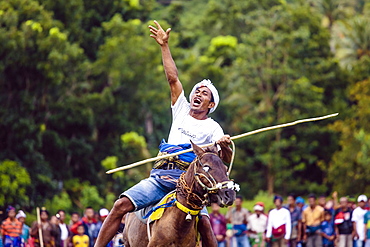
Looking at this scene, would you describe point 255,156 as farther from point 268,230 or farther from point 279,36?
point 268,230

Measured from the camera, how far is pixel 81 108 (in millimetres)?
39125

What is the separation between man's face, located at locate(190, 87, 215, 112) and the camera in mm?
10930

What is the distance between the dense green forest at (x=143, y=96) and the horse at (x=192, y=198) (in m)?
21.9

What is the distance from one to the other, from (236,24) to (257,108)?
494 inches

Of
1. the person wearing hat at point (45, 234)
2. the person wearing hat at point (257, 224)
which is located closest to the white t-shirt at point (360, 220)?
A: the person wearing hat at point (257, 224)

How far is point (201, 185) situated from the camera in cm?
969

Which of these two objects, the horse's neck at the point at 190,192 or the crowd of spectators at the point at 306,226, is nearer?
the horse's neck at the point at 190,192

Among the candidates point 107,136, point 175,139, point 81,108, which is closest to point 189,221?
point 175,139

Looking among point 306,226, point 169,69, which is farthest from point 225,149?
point 306,226

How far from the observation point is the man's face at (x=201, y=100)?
10.9 metres

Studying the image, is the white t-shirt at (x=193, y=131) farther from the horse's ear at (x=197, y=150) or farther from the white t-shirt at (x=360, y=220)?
the white t-shirt at (x=360, y=220)

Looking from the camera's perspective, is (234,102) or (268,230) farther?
(234,102)

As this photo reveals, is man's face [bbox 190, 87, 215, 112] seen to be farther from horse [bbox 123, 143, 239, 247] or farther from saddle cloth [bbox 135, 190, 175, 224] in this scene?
saddle cloth [bbox 135, 190, 175, 224]

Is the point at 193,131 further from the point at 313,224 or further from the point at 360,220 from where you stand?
the point at 360,220
